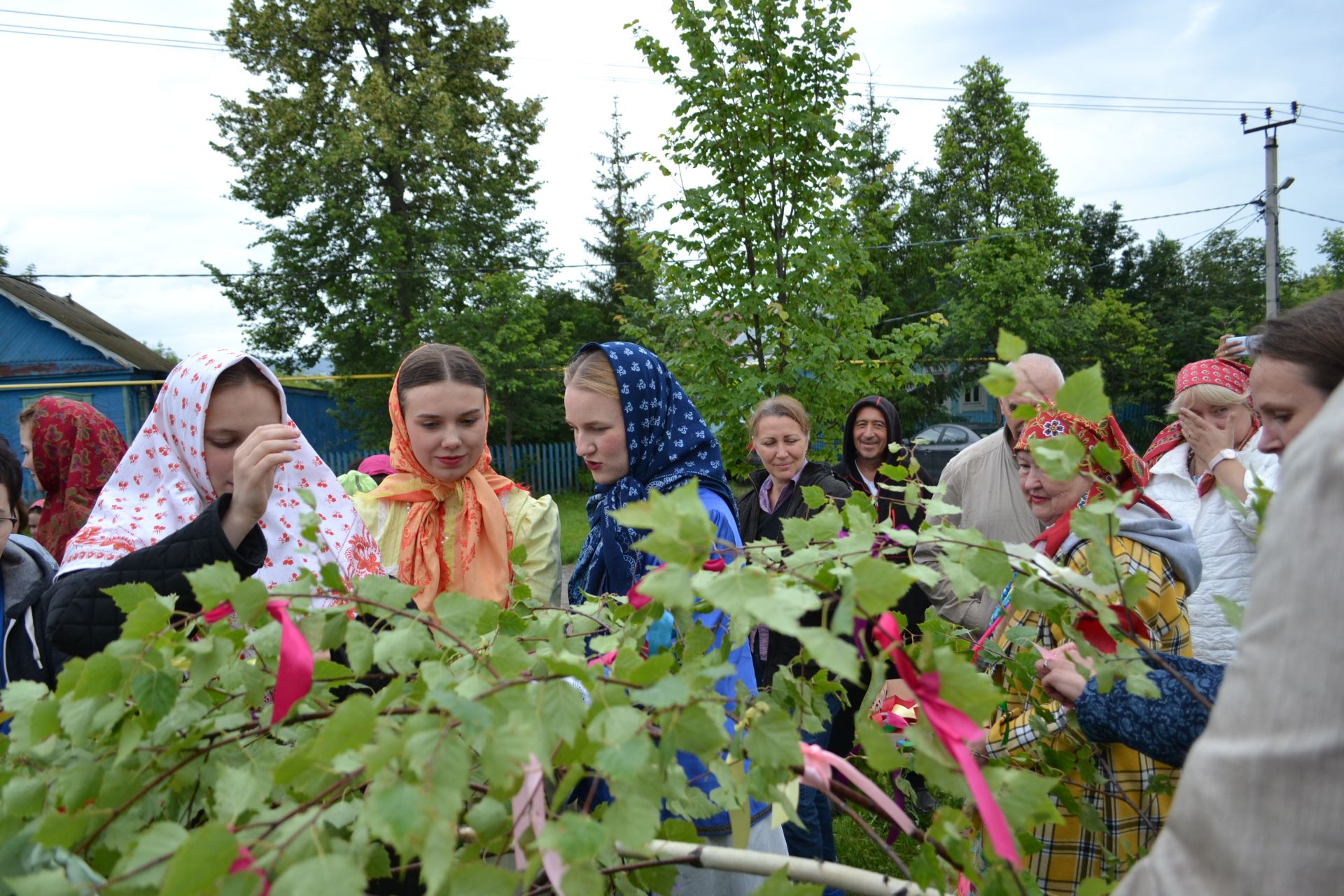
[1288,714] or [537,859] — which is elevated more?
[1288,714]

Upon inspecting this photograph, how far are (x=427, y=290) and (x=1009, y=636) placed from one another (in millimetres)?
18753

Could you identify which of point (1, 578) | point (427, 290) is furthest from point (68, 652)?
point (427, 290)

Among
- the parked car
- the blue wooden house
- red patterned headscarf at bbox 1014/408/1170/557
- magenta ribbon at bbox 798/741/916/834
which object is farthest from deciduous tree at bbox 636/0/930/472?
the blue wooden house

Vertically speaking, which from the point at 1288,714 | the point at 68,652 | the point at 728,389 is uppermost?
the point at 728,389

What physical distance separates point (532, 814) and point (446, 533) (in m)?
2.02

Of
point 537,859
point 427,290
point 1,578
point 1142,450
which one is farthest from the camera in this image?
point 1142,450

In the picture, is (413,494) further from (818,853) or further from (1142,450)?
(1142,450)

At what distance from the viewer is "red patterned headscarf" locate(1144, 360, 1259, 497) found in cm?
358

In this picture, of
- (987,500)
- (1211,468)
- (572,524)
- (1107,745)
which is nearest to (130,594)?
(1107,745)

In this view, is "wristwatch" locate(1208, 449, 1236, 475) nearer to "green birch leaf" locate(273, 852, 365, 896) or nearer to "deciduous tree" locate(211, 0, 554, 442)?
"green birch leaf" locate(273, 852, 365, 896)

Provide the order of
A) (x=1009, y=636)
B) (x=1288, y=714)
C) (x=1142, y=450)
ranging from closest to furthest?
(x=1288, y=714) → (x=1009, y=636) → (x=1142, y=450)

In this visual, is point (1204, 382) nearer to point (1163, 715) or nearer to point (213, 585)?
point (1163, 715)

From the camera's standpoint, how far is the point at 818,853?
118 inches

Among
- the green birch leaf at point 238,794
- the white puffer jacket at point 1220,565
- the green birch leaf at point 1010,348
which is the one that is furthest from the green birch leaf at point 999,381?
the white puffer jacket at point 1220,565
